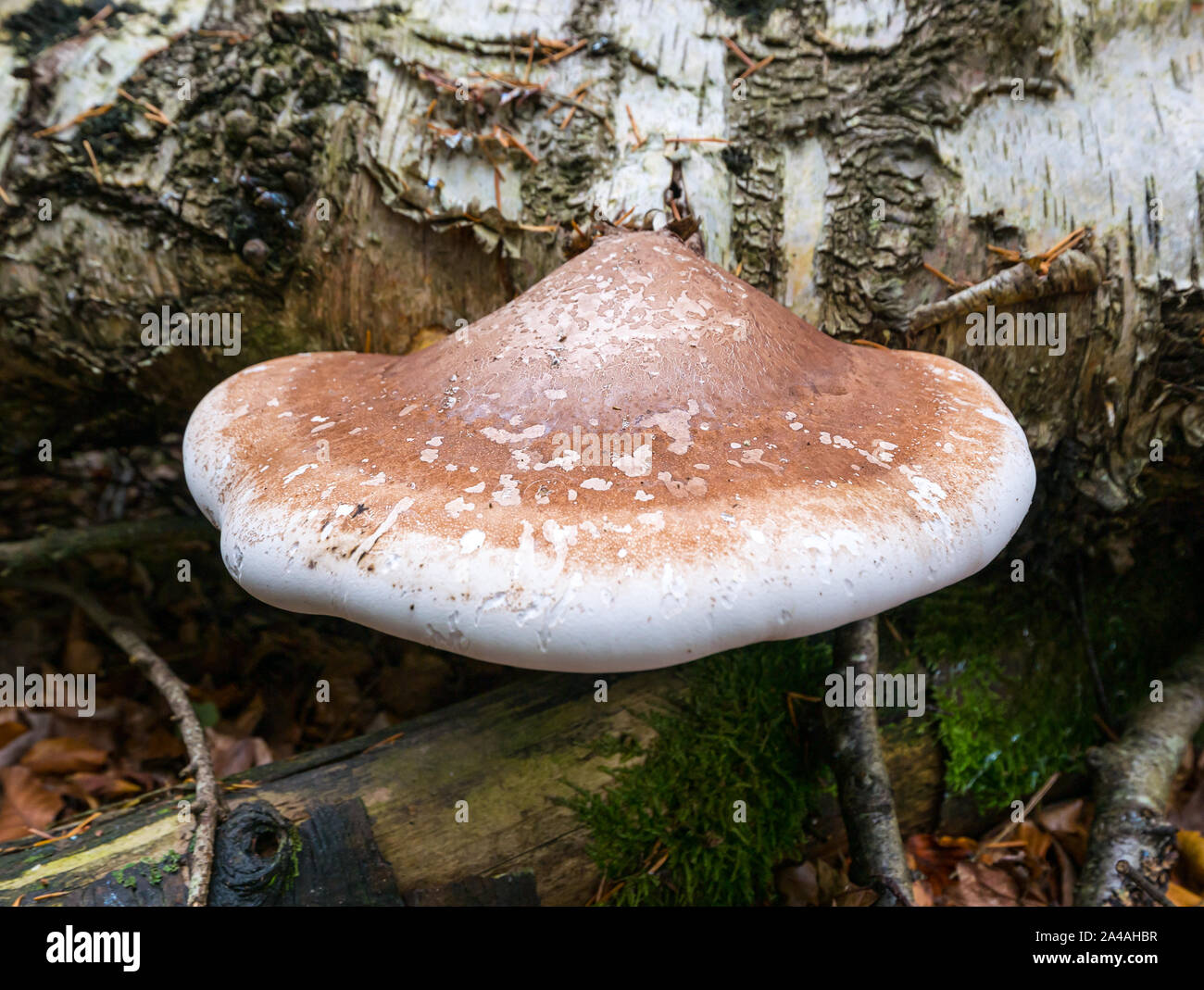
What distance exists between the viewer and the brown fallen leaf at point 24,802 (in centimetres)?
249

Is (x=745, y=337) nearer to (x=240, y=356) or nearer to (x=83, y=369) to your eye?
(x=240, y=356)

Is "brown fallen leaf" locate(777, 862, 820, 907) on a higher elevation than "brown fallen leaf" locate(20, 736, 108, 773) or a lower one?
lower

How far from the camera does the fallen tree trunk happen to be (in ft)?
5.62

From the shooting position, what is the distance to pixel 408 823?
1.97m

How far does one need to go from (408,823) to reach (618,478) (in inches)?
47.0

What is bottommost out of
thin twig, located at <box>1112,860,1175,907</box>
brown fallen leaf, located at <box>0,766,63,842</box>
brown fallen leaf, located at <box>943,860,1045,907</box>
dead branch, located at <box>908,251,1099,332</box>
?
brown fallen leaf, located at <box>943,860,1045,907</box>

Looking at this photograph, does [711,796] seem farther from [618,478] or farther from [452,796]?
[618,478]

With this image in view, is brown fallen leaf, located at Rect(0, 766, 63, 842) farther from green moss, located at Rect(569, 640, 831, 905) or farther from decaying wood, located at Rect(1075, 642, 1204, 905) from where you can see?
decaying wood, located at Rect(1075, 642, 1204, 905)

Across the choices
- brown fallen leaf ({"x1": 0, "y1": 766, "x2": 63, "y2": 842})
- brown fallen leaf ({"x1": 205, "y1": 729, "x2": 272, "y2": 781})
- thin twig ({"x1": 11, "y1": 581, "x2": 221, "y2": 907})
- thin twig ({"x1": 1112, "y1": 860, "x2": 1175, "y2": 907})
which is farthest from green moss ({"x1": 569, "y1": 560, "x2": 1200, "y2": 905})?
brown fallen leaf ({"x1": 0, "y1": 766, "x2": 63, "y2": 842})

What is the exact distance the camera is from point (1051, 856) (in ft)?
Answer: 9.14

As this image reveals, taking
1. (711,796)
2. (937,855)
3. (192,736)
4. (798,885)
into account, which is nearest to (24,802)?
(192,736)

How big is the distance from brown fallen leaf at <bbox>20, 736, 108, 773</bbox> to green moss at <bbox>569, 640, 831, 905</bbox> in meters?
2.03

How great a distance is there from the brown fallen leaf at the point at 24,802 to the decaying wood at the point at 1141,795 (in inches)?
137
